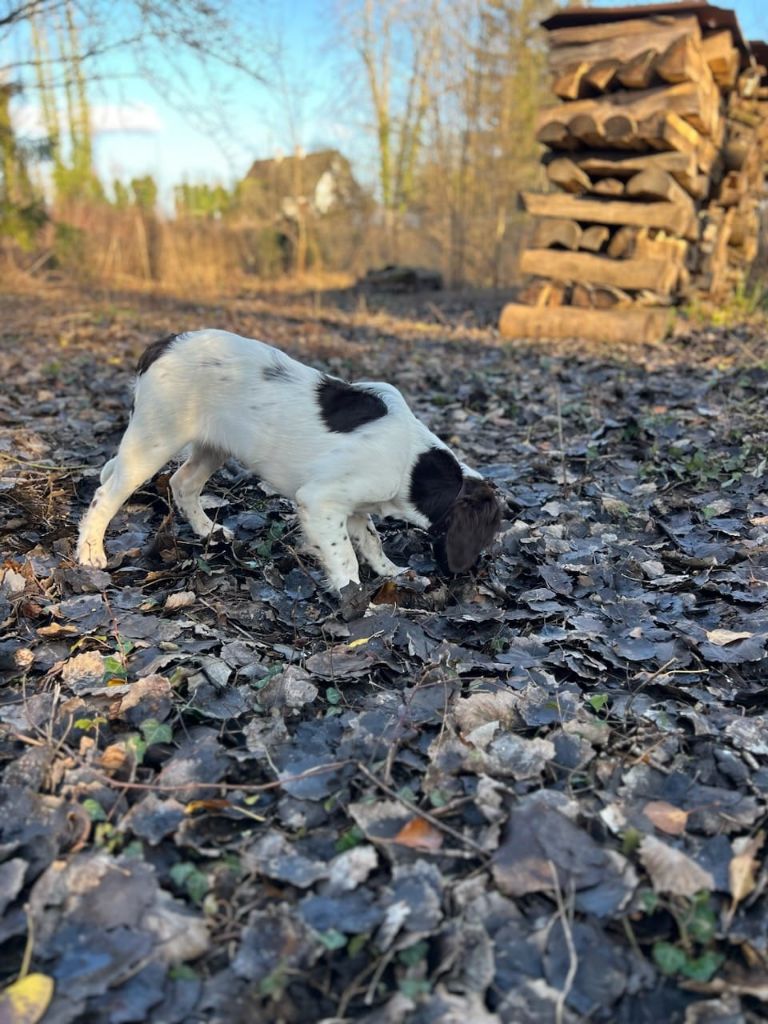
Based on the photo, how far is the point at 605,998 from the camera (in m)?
1.65

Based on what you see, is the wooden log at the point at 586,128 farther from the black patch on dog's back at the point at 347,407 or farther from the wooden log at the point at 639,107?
the black patch on dog's back at the point at 347,407

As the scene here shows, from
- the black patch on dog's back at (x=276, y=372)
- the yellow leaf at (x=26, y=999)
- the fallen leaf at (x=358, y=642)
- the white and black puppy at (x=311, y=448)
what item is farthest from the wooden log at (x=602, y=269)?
the yellow leaf at (x=26, y=999)

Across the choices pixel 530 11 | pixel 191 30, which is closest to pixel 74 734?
pixel 191 30

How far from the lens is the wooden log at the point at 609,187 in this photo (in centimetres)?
962

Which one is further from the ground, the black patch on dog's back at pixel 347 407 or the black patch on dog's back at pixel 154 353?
the black patch on dog's back at pixel 154 353

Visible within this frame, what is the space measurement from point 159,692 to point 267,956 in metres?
1.03

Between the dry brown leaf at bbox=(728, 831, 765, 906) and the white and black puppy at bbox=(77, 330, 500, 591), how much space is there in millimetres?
1615

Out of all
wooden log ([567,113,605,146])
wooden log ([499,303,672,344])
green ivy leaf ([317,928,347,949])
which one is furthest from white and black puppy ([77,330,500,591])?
wooden log ([567,113,605,146])

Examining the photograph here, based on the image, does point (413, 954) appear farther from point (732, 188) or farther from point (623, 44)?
point (732, 188)

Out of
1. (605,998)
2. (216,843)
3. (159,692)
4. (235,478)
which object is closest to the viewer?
(605,998)

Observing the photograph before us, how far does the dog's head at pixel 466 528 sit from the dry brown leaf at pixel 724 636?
97 centimetres

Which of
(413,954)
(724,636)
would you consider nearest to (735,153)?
(724,636)

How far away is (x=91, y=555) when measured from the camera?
3.58 meters

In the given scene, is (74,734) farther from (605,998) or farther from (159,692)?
(605,998)
